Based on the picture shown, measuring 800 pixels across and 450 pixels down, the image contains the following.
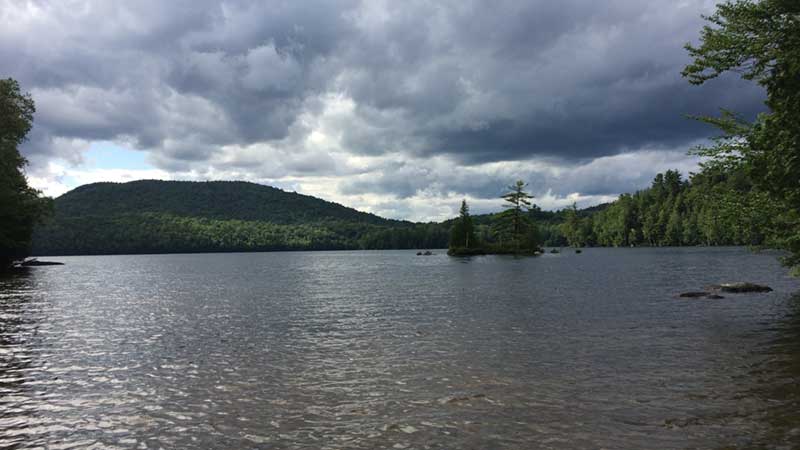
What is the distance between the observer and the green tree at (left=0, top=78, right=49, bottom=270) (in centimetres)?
7312

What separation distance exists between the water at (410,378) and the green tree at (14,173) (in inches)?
1782

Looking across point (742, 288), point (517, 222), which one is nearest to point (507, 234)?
point (517, 222)

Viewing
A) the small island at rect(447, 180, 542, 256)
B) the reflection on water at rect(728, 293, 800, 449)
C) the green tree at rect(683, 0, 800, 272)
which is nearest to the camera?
the reflection on water at rect(728, 293, 800, 449)

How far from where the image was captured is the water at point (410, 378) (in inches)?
516

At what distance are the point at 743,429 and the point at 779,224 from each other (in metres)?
23.5

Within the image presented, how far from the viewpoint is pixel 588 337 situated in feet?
87.5

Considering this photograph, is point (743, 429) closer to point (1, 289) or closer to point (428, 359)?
point (428, 359)

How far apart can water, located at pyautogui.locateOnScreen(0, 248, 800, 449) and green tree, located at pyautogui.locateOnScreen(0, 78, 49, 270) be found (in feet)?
148

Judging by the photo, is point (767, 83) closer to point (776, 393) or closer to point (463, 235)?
point (776, 393)

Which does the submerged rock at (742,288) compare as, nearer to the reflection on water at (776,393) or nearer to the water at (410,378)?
the water at (410,378)

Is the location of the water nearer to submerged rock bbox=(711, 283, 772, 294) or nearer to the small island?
submerged rock bbox=(711, 283, 772, 294)

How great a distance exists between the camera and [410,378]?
18891 mm

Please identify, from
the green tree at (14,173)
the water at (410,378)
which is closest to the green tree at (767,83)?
the water at (410,378)

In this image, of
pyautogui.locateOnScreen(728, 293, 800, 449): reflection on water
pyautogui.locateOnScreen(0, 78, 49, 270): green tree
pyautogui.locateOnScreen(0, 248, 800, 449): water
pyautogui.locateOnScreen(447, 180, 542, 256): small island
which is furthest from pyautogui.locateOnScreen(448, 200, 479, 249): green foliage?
pyautogui.locateOnScreen(728, 293, 800, 449): reflection on water
